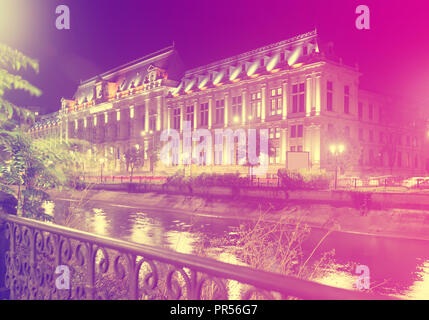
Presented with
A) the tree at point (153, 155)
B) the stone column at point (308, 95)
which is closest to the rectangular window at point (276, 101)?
the stone column at point (308, 95)

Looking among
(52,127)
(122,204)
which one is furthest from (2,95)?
(52,127)

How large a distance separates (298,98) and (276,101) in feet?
12.2

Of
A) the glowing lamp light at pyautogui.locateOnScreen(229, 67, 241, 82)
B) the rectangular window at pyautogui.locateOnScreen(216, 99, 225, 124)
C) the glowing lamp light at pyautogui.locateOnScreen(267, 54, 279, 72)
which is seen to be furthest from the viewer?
the rectangular window at pyautogui.locateOnScreen(216, 99, 225, 124)

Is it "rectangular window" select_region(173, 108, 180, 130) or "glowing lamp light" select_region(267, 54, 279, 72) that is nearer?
"glowing lamp light" select_region(267, 54, 279, 72)

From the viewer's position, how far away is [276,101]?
178ft

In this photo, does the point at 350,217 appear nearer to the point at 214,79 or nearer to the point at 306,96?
the point at 306,96

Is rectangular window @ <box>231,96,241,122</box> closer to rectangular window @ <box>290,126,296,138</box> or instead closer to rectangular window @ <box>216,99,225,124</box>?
rectangular window @ <box>216,99,225,124</box>

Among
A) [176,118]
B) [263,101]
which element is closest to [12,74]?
[263,101]

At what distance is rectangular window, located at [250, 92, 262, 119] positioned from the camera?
5688 cm

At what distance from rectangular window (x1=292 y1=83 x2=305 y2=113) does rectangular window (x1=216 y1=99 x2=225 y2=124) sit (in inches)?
548

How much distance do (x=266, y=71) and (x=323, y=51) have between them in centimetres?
823

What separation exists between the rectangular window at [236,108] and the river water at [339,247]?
107ft

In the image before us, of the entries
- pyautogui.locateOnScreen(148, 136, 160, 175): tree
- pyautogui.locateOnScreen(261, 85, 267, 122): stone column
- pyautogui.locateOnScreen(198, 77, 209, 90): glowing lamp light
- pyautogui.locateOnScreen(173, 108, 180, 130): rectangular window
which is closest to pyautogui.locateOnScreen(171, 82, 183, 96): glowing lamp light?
pyautogui.locateOnScreen(173, 108, 180, 130): rectangular window

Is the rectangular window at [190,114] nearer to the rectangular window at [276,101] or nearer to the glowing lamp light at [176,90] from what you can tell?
the glowing lamp light at [176,90]
